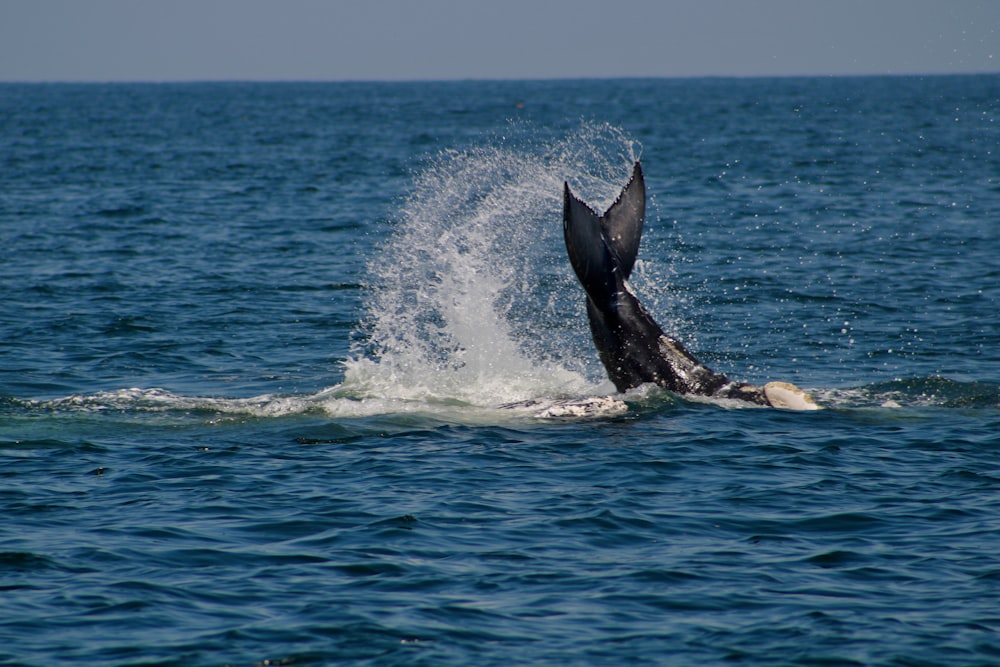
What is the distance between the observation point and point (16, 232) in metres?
Result: 34.2

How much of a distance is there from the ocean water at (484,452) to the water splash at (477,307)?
10 cm

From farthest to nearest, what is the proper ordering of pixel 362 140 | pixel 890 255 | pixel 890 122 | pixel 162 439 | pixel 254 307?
pixel 890 122 < pixel 362 140 < pixel 890 255 < pixel 254 307 < pixel 162 439

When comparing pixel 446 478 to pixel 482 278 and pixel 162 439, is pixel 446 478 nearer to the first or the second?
pixel 162 439

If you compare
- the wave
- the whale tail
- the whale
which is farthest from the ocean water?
the whale tail

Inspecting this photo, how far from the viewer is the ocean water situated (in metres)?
9.66

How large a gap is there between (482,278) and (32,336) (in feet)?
30.4

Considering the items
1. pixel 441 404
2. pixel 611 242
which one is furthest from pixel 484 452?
pixel 611 242

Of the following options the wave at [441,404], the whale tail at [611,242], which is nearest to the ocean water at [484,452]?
the wave at [441,404]

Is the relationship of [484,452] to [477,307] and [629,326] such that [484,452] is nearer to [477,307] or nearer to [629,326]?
[629,326]

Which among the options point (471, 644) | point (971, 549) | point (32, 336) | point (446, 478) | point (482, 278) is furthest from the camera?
point (482, 278)

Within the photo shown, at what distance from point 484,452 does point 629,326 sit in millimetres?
2922

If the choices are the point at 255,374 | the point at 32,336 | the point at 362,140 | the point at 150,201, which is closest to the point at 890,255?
the point at 255,374

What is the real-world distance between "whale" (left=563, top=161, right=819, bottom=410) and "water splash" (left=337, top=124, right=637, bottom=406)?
930 mm

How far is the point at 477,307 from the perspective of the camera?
2067cm
